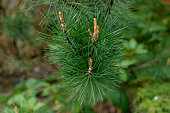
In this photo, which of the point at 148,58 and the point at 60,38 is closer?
the point at 60,38

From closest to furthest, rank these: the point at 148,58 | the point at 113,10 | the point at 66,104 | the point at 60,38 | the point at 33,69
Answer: the point at 60,38
the point at 113,10
the point at 66,104
the point at 148,58
the point at 33,69

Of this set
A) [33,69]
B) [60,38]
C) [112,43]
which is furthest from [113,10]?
[33,69]

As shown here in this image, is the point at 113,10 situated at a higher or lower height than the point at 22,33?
lower

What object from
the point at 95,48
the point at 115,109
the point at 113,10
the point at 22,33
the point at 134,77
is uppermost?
the point at 22,33

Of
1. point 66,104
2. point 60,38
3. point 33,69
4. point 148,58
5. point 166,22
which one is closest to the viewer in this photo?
point 60,38

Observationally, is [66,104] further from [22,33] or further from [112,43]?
[22,33]

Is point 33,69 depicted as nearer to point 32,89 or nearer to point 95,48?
point 32,89

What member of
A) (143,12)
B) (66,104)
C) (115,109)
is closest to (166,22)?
(143,12)
